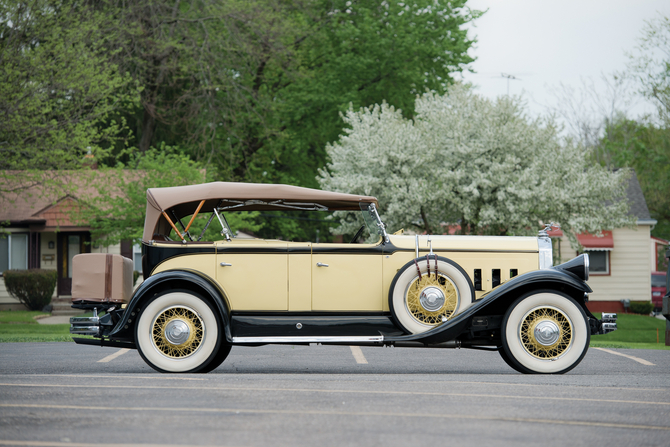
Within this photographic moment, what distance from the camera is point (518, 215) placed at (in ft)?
59.8

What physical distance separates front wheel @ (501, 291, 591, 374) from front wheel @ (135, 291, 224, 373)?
3113 mm

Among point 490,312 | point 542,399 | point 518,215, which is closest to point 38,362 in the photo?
point 490,312

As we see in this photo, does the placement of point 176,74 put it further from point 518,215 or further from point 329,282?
point 329,282

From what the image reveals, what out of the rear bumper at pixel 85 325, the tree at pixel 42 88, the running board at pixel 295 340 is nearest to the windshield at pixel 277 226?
the running board at pixel 295 340

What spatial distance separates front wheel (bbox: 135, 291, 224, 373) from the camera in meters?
7.56

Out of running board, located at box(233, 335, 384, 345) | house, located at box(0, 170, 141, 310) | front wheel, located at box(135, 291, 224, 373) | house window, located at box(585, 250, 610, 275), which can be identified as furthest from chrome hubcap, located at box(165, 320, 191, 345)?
house window, located at box(585, 250, 610, 275)

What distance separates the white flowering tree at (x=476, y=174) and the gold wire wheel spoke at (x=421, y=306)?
1066 cm

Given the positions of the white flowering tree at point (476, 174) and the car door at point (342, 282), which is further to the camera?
the white flowering tree at point (476, 174)

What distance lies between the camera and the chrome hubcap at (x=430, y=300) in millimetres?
7633

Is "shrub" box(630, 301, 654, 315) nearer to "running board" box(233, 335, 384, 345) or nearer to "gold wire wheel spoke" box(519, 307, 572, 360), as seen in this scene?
"gold wire wheel spoke" box(519, 307, 572, 360)

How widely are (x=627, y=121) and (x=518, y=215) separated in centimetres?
2830

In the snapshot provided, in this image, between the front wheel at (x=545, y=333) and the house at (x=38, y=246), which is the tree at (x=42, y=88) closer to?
the house at (x=38, y=246)

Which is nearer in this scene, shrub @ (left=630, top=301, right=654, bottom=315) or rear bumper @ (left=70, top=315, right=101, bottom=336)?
rear bumper @ (left=70, top=315, right=101, bottom=336)

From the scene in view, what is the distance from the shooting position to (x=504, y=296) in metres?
7.66
